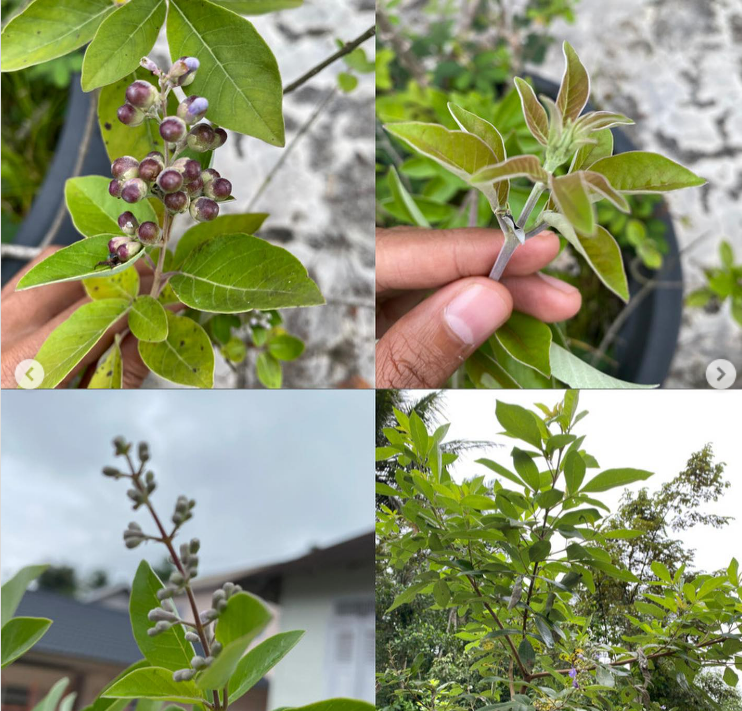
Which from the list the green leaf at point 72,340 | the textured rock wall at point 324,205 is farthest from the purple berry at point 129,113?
the textured rock wall at point 324,205

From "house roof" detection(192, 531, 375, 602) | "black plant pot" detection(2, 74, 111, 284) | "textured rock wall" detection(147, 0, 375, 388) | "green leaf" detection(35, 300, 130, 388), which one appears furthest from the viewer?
"textured rock wall" detection(147, 0, 375, 388)

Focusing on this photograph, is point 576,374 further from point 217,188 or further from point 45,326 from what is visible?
point 45,326

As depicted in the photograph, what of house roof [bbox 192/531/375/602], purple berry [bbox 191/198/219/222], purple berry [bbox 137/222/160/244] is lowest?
house roof [bbox 192/531/375/602]

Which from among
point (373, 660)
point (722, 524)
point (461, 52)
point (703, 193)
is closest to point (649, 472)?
point (722, 524)

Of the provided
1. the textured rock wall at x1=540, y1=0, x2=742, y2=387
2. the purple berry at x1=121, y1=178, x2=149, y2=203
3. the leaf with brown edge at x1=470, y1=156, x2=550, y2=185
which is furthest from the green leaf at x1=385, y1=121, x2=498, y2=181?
the textured rock wall at x1=540, y1=0, x2=742, y2=387

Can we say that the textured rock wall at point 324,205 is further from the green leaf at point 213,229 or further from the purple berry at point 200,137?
the purple berry at point 200,137

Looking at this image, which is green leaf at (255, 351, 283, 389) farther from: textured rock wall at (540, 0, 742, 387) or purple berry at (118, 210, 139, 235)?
textured rock wall at (540, 0, 742, 387)

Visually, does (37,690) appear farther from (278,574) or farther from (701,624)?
(701,624)
